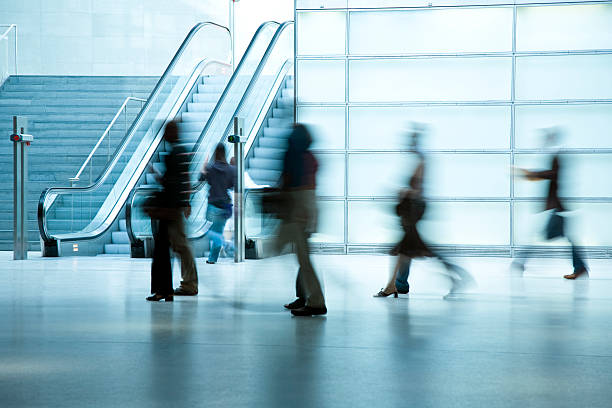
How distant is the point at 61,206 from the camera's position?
49.1ft

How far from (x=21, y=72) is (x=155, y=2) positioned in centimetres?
448

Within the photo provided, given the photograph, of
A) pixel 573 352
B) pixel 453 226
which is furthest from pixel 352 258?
pixel 573 352

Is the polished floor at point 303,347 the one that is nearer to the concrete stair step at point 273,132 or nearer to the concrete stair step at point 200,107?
the concrete stair step at point 273,132

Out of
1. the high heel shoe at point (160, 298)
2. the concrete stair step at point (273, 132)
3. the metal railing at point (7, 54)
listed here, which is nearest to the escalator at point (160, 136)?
the concrete stair step at point (273, 132)

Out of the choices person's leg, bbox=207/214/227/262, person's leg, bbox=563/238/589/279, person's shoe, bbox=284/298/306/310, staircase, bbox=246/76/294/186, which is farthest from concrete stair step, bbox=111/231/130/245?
person's shoe, bbox=284/298/306/310

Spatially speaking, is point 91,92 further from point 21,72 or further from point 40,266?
point 40,266

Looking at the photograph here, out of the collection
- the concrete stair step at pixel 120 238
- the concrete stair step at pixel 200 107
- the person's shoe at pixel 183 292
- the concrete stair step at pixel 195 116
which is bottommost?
the person's shoe at pixel 183 292

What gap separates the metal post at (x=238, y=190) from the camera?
13.6m

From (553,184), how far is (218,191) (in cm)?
482

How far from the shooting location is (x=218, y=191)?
12758mm

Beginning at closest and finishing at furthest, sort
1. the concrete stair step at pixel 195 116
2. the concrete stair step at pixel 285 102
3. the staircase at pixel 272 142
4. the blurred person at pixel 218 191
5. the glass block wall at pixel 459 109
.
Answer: the blurred person at pixel 218 191 < the glass block wall at pixel 459 109 < the staircase at pixel 272 142 < the concrete stair step at pixel 285 102 < the concrete stair step at pixel 195 116

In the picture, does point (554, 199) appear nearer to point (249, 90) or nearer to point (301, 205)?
point (301, 205)

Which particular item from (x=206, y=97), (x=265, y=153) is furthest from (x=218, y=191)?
(x=206, y=97)

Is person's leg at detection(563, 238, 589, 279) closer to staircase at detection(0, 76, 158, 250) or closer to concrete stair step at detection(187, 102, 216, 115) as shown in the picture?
staircase at detection(0, 76, 158, 250)
